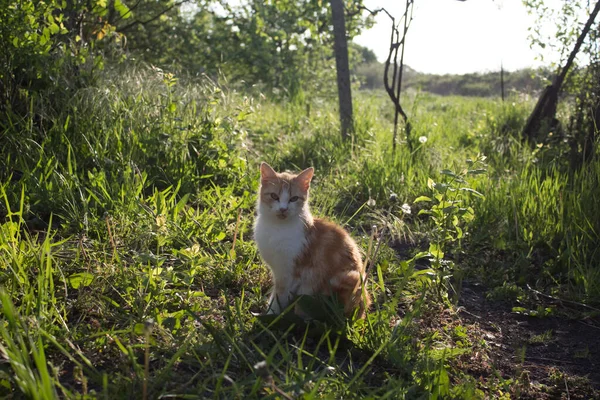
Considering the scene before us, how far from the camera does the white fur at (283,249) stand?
243 centimetres

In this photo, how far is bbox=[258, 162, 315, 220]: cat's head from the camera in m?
2.54

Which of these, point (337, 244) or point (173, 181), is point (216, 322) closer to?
point (337, 244)

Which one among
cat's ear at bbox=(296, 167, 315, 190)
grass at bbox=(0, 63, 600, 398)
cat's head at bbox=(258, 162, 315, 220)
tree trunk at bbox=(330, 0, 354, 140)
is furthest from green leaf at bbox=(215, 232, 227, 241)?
tree trunk at bbox=(330, 0, 354, 140)

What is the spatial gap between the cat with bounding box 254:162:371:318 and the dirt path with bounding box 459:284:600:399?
0.70m

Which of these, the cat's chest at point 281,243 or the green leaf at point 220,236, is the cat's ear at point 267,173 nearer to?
the cat's chest at point 281,243

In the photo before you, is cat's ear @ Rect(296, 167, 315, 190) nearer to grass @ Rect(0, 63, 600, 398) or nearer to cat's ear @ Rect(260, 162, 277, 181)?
cat's ear @ Rect(260, 162, 277, 181)

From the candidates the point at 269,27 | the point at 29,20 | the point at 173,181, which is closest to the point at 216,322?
the point at 173,181

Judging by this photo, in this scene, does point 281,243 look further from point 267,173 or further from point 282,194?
point 267,173

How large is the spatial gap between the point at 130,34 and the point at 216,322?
21.7ft

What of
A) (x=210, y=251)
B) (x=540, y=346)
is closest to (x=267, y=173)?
(x=210, y=251)

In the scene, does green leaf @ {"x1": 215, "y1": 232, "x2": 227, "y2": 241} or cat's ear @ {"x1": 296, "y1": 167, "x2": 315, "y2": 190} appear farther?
green leaf @ {"x1": 215, "y1": 232, "x2": 227, "y2": 241}

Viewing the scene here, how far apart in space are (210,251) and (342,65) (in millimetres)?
2993

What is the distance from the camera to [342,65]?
5316 millimetres

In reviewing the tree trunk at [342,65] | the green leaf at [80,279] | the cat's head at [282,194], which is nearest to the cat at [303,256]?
the cat's head at [282,194]
